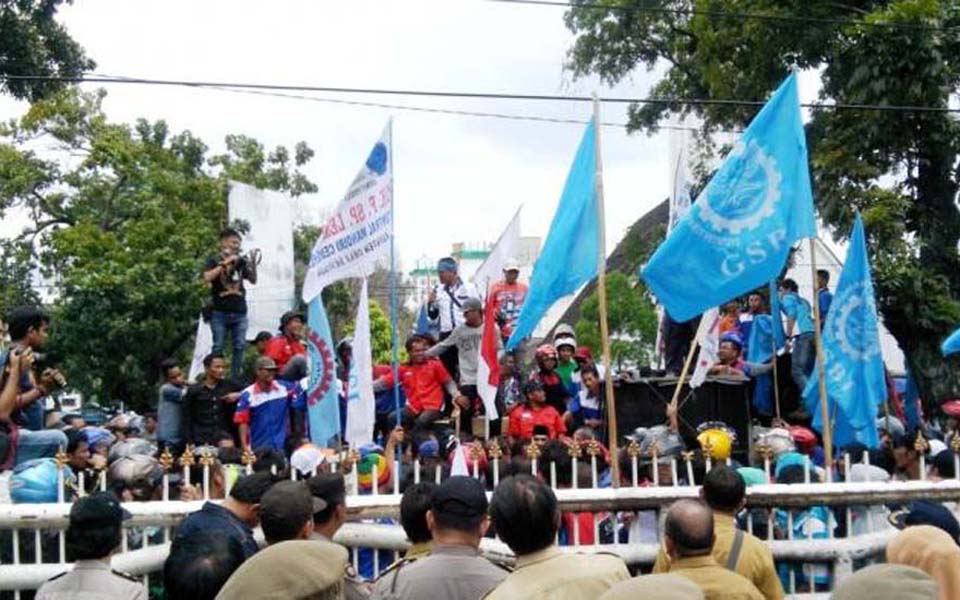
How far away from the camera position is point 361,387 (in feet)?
27.6

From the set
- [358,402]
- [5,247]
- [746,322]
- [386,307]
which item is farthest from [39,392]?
[386,307]

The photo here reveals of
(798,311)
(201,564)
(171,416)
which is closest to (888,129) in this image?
(798,311)

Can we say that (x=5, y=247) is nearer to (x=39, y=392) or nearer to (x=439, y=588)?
(x=39, y=392)

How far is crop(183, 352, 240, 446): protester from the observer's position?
435 inches

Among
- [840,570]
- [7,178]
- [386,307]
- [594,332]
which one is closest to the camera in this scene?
[840,570]

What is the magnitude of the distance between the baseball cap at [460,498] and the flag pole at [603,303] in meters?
2.24

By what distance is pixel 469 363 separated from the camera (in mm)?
12320

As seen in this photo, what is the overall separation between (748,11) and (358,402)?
12.6 metres

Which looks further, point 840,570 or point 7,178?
point 7,178

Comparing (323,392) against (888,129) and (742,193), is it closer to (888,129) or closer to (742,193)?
(742,193)

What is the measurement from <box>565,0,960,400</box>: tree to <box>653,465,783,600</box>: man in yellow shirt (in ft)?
37.3

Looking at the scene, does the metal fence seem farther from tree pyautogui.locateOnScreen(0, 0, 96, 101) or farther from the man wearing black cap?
tree pyautogui.locateOnScreen(0, 0, 96, 101)

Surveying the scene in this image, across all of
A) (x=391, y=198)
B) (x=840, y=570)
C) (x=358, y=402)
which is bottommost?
(x=840, y=570)

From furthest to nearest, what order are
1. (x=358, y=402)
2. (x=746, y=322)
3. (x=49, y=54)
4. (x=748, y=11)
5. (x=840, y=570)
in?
(x=748, y=11) → (x=49, y=54) → (x=746, y=322) → (x=358, y=402) → (x=840, y=570)
